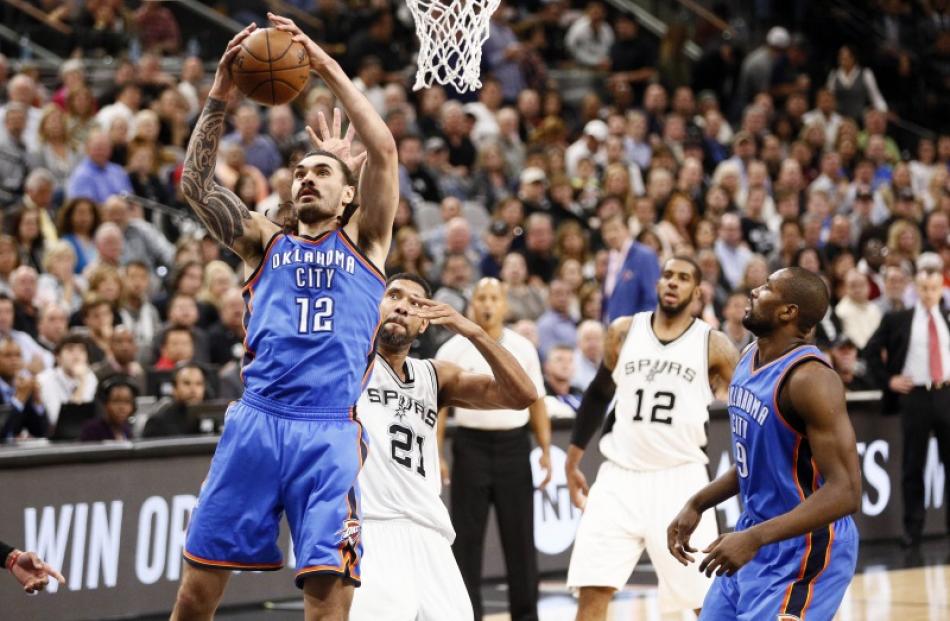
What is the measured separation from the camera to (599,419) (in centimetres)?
845

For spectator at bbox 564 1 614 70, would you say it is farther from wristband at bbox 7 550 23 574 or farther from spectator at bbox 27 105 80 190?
wristband at bbox 7 550 23 574

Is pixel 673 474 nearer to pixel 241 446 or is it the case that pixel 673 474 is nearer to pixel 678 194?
pixel 241 446

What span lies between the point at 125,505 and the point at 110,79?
720 centimetres

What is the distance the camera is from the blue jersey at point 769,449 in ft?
18.0

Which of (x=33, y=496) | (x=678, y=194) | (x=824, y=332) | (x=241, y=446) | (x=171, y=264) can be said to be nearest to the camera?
(x=241, y=446)

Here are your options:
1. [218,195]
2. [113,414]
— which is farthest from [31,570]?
[113,414]

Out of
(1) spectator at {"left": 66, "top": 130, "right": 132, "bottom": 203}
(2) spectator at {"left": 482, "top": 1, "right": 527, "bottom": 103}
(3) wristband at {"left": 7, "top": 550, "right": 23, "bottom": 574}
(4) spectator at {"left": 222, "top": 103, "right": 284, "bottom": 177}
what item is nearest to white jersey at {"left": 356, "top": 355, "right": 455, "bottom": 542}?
(3) wristband at {"left": 7, "top": 550, "right": 23, "bottom": 574}

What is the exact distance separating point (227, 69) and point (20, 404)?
5.13 metres

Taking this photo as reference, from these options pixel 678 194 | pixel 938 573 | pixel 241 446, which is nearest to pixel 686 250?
pixel 678 194

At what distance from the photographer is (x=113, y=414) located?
997 cm

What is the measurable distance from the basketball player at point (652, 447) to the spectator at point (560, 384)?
2.97m

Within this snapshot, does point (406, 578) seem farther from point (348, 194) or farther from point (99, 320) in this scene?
point (99, 320)

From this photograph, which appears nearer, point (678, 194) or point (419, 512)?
point (419, 512)

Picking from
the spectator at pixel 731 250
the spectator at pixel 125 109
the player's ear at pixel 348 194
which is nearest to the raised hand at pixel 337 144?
the player's ear at pixel 348 194
